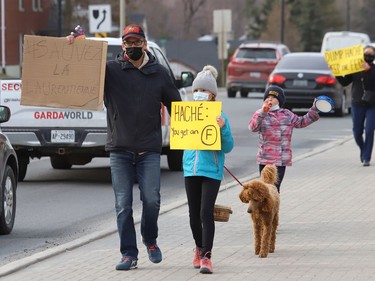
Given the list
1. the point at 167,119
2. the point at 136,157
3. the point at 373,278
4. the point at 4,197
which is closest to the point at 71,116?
the point at 167,119

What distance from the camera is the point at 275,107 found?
10977 millimetres

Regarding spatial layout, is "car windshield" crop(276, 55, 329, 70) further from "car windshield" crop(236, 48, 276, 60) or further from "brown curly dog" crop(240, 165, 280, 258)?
"brown curly dog" crop(240, 165, 280, 258)

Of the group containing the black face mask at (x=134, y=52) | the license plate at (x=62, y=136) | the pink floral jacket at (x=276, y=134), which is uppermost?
the black face mask at (x=134, y=52)

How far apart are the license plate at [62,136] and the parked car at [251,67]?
26926mm

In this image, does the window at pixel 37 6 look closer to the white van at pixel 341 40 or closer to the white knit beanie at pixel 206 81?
the white van at pixel 341 40

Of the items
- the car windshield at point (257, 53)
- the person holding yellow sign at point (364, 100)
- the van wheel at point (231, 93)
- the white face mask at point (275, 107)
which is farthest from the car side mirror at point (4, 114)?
the van wheel at point (231, 93)

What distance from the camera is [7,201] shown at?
11.6 m

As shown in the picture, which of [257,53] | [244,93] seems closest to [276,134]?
[257,53]

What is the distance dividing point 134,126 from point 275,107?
6.91 ft

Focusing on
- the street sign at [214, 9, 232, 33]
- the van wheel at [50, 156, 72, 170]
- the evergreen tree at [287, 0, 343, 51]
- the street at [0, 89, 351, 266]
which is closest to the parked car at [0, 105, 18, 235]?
the street at [0, 89, 351, 266]

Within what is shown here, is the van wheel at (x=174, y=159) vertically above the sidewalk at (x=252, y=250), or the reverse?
the sidewalk at (x=252, y=250)

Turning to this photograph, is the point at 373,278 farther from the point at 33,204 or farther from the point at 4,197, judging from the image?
the point at 33,204

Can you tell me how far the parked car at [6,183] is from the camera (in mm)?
11422

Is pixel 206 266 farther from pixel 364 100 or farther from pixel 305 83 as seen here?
pixel 305 83
